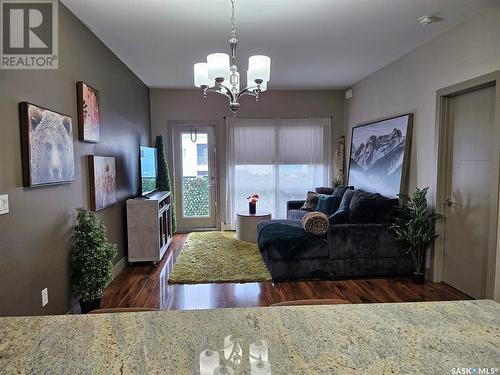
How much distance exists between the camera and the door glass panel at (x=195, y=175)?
6223 millimetres

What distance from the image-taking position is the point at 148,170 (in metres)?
4.83

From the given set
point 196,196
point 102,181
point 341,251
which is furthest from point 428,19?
point 196,196

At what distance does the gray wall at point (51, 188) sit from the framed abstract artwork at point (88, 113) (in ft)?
0.22

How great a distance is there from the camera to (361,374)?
2.50 feet

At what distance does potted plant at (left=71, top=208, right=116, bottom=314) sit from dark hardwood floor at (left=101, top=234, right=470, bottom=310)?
398 mm

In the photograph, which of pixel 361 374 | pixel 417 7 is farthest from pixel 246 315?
pixel 417 7

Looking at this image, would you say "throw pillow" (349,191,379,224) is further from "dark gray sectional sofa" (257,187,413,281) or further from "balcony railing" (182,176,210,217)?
"balcony railing" (182,176,210,217)

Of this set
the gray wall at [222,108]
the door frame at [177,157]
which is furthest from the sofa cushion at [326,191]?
the door frame at [177,157]

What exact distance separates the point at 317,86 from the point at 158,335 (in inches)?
223

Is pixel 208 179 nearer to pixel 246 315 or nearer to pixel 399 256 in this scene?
pixel 399 256

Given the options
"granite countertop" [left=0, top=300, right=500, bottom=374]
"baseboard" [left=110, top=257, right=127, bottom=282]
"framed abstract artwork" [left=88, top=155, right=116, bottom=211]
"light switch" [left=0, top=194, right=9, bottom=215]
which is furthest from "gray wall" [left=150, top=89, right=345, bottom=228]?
"granite countertop" [left=0, top=300, right=500, bottom=374]

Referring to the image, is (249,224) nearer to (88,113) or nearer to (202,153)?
(202,153)

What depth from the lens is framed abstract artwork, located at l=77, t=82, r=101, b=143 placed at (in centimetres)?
298

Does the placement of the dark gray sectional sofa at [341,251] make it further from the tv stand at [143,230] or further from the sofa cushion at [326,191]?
the sofa cushion at [326,191]
